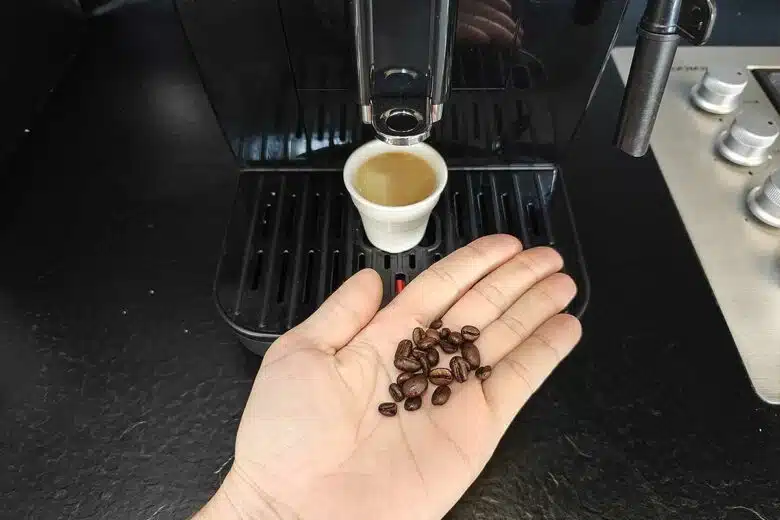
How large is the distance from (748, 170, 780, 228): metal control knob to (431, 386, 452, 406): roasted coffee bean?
0.37 metres

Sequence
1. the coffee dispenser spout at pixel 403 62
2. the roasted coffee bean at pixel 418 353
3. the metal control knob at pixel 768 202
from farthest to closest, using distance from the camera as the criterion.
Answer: the metal control knob at pixel 768 202, the roasted coffee bean at pixel 418 353, the coffee dispenser spout at pixel 403 62

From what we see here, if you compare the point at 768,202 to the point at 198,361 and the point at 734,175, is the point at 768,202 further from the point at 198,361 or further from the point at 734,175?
the point at 198,361

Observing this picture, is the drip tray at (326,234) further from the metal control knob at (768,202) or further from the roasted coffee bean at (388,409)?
the metal control knob at (768,202)

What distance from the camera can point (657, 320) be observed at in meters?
0.54

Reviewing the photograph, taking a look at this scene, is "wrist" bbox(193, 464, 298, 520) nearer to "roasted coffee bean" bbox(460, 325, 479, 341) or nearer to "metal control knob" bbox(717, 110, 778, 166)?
"roasted coffee bean" bbox(460, 325, 479, 341)

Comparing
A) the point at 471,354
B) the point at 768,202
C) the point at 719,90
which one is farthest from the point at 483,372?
the point at 719,90

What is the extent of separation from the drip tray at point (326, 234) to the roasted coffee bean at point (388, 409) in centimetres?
9

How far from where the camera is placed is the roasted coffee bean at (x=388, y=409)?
463 millimetres

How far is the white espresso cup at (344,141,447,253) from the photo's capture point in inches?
19.2

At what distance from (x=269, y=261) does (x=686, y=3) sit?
345 mm

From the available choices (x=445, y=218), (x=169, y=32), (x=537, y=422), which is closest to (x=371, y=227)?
(x=445, y=218)

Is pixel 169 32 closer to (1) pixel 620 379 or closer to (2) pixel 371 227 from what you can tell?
(2) pixel 371 227

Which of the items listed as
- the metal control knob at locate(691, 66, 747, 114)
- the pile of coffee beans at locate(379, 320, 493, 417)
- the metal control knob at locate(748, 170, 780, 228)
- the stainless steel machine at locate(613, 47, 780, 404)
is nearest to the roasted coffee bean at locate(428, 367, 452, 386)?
the pile of coffee beans at locate(379, 320, 493, 417)

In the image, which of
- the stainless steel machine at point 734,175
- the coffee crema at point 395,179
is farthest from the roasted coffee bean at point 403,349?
the stainless steel machine at point 734,175
